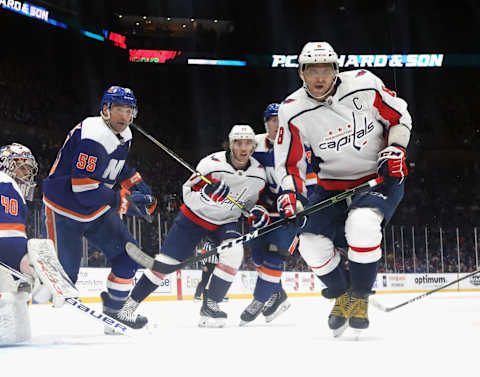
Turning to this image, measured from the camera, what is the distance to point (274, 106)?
180 inches

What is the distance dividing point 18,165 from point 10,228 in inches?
20.0

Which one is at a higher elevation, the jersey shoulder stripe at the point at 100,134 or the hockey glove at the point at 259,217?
the jersey shoulder stripe at the point at 100,134

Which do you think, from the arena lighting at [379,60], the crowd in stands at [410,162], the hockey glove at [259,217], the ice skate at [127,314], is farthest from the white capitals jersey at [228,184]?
the arena lighting at [379,60]

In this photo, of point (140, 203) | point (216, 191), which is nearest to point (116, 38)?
point (216, 191)

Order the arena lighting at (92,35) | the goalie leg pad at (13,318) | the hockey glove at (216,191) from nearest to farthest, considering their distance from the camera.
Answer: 1. the goalie leg pad at (13,318)
2. the hockey glove at (216,191)
3. the arena lighting at (92,35)

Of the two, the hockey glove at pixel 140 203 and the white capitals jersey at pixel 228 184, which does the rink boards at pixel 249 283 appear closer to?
the white capitals jersey at pixel 228 184

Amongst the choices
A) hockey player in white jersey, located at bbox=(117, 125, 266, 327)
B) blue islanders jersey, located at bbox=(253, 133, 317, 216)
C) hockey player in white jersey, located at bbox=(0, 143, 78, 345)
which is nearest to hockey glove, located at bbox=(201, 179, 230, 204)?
Result: hockey player in white jersey, located at bbox=(117, 125, 266, 327)

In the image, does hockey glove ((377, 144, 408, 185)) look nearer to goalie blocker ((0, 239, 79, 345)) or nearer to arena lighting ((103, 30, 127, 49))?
goalie blocker ((0, 239, 79, 345))

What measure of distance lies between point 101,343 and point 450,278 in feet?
32.7

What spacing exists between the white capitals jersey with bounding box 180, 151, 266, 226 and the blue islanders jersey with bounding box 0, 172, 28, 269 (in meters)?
1.73

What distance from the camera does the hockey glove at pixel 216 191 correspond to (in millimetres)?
4219

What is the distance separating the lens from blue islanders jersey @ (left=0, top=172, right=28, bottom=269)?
9.31 ft

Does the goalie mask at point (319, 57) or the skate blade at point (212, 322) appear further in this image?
the skate blade at point (212, 322)

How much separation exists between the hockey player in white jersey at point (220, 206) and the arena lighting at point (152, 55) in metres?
12.7
